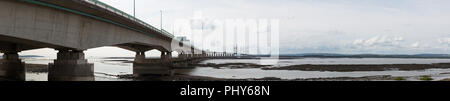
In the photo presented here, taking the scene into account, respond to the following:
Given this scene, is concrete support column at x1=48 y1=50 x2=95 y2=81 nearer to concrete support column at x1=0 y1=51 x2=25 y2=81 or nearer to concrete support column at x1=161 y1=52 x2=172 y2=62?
concrete support column at x1=0 y1=51 x2=25 y2=81

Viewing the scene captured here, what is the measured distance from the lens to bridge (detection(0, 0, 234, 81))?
1702 cm

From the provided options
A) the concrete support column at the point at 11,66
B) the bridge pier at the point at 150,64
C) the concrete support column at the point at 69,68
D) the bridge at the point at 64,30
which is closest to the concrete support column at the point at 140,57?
the bridge pier at the point at 150,64

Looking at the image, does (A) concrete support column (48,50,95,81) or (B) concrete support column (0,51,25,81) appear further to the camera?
(B) concrete support column (0,51,25,81)

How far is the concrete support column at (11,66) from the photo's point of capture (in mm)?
32469

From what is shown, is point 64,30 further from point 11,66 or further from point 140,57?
point 140,57

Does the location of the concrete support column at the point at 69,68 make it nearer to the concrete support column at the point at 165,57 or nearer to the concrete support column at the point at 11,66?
the concrete support column at the point at 11,66

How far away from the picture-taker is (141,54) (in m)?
57.9

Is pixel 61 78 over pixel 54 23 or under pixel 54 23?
under

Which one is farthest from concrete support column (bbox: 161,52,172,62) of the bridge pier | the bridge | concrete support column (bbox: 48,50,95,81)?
concrete support column (bbox: 48,50,95,81)

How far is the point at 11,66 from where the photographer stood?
32906mm

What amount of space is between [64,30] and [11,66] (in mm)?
16240
